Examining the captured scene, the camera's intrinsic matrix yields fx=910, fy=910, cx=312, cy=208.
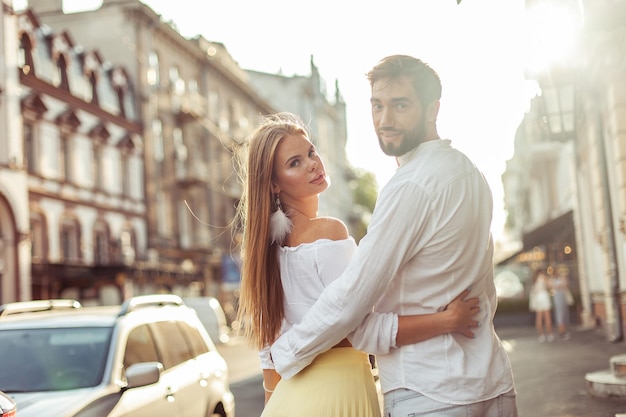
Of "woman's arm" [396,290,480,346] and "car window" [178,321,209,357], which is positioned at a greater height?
"woman's arm" [396,290,480,346]

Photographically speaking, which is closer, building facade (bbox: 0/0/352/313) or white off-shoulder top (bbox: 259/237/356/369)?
white off-shoulder top (bbox: 259/237/356/369)

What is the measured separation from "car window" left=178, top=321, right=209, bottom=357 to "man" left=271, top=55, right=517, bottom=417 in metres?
4.90

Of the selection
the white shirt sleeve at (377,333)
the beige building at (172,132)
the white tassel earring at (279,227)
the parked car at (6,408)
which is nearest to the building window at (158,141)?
the beige building at (172,132)

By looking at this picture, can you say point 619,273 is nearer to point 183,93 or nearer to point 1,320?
point 1,320

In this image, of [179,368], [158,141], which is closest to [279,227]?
[179,368]

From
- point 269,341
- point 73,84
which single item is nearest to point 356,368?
point 269,341

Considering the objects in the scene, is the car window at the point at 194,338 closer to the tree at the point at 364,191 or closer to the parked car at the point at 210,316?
the parked car at the point at 210,316

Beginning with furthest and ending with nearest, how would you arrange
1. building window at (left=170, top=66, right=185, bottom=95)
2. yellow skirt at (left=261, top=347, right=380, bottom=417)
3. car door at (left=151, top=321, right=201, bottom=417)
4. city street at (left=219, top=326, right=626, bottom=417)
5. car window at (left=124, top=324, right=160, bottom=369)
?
building window at (left=170, top=66, right=185, bottom=95) < city street at (left=219, top=326, right=626, bottom=417) < car door at (left=151, top=321, right=201, bottom=417) < car window at (left=124, top=324, right=160, bottom=369) < yellow skirt at (left=261, top=347, right=380, bottom=417)

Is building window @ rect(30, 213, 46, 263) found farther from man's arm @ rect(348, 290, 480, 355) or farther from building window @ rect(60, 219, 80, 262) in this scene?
man's arm @ rect(348, 290, 480, 355)

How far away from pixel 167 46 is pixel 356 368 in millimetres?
41161

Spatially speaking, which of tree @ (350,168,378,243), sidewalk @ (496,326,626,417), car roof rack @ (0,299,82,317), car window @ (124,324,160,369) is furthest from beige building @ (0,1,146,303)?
tree @ (350,168,378,243)

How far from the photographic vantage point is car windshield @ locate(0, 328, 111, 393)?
19.5 feet

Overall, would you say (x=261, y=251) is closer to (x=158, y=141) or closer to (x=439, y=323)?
(x=439, y=323)

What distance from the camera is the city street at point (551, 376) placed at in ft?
31.8
